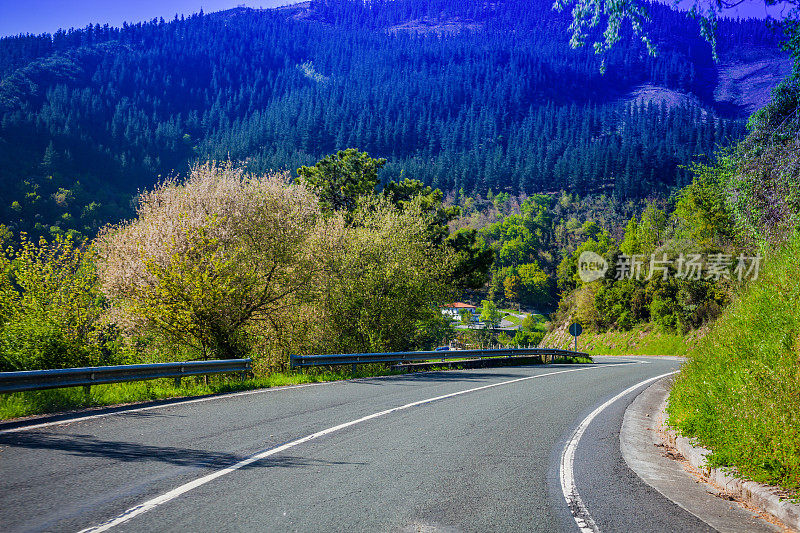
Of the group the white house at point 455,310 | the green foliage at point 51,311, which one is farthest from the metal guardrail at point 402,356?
the green foliage at point 51,311

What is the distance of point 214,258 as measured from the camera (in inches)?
680

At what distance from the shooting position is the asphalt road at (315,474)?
4.41 metres

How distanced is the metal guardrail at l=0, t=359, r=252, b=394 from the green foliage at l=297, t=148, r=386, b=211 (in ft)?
80.1

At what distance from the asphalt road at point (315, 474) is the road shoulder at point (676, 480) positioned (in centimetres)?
22

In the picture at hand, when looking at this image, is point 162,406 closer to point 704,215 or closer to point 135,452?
point 135,452

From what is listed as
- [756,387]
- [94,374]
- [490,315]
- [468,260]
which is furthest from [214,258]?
[490,315]

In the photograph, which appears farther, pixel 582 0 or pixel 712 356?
pixel 712 356

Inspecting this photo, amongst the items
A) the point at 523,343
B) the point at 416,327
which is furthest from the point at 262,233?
the point at 523,343

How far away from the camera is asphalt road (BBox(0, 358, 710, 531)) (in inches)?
174

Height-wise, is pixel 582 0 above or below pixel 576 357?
above

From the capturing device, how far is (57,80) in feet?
608

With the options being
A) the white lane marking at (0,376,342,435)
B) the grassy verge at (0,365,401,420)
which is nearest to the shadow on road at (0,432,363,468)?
the white lane marking at (0,376,342,435)

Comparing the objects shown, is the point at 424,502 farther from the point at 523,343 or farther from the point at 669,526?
the point at 523,343

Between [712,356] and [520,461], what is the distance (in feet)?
15.1
